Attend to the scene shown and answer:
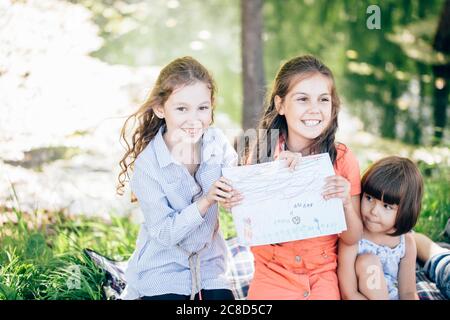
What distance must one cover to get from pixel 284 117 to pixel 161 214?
0.60 metres

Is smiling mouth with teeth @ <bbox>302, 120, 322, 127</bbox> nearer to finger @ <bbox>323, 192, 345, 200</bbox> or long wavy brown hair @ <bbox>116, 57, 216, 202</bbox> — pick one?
finger @ <bbox>323, 192, 345, 200</bbox>

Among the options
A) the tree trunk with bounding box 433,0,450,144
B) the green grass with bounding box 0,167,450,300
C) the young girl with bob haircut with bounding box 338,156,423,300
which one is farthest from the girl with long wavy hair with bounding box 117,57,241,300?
the tree trunk with bounding box 433,0,450,144

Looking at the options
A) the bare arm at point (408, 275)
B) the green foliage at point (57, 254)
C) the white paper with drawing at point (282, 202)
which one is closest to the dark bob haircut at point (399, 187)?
the bare arm at point (408, 275)

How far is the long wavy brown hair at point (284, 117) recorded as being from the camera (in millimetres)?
2332

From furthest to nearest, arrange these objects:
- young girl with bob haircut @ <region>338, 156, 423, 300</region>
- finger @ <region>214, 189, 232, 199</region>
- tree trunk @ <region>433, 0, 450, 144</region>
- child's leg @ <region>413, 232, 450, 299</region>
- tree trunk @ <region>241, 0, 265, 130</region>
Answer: tree trunk @ <region>433, 0, 450, 144</region> → tree trunk @ <region>241, 0, 265, 130</region> → child's leg @ <region>413, 232, 450, 299</region> → young girl with bob haircut @ <region>338, 156, 423, 300</region> → finger @ <region>214, 189, 232, 199</region>

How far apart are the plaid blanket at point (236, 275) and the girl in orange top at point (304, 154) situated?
1.47 ft

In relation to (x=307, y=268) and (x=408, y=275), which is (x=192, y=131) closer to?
(x=307, y=268)

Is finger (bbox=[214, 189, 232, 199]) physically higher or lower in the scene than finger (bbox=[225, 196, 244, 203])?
higher

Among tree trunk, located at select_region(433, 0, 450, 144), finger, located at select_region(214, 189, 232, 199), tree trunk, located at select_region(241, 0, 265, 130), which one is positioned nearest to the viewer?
finger, located at select_region(214, 189, 232, 199)

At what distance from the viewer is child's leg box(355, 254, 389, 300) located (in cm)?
226

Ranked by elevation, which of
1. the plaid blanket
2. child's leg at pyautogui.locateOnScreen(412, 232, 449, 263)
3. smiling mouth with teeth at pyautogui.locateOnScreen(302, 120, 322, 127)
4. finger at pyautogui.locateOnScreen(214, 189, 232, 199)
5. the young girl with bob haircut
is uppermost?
smiling mouth with teeth at pyautogui.locateOnScreen(302, 120, 322, 127)

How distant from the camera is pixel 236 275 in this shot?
2895 mm

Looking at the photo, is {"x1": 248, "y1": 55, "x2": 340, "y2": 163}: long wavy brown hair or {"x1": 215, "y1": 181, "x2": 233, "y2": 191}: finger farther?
{"x1": 248, "y1": 55, "x2": 340, "y2": 163}: long wavy brown hair

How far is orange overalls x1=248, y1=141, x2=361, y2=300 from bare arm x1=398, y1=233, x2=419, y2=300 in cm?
25
